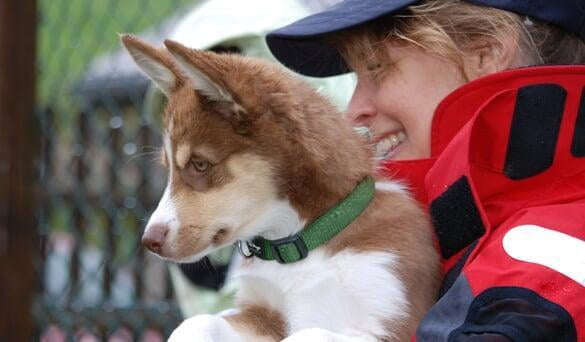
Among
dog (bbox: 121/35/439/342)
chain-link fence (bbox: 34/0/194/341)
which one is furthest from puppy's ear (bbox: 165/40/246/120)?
chain-link fence (bbox: 34/0/194/341)

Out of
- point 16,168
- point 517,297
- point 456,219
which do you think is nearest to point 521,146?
point 456,219

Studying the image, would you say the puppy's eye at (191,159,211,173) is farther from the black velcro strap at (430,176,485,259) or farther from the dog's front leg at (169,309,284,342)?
the black velcro strap at (430,176,485,259)

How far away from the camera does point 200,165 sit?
206 centimetres

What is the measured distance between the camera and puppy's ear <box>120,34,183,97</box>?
2104mm

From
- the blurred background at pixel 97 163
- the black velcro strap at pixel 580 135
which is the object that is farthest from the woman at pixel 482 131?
the blurred background at pixel 97 163

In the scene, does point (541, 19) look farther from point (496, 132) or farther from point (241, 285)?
point (241, 285)

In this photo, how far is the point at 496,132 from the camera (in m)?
1.90

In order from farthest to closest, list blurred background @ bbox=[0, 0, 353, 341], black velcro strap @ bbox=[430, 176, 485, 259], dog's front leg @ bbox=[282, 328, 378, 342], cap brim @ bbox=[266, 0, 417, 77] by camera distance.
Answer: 1. blurred background @ bbox=[0, 0, 353, 341]
2. cap brim @ bbox=[266, 0, 417, 77]
3. black velcro strap @ bbox=[430, 176, 485, 259]
4. dog's front leg @ bbox=[282, 328, 378, 342]

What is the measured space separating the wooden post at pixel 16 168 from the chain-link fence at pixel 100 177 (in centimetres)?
11

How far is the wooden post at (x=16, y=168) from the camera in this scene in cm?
376

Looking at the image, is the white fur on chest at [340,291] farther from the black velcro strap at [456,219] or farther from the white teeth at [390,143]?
the white teeth at [390,143]

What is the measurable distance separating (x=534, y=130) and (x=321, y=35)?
1.59 ft

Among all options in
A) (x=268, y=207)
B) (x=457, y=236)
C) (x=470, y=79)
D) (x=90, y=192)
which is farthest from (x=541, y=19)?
(x=90, y=192)

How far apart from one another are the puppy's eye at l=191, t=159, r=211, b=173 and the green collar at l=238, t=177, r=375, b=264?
0.17 meters
